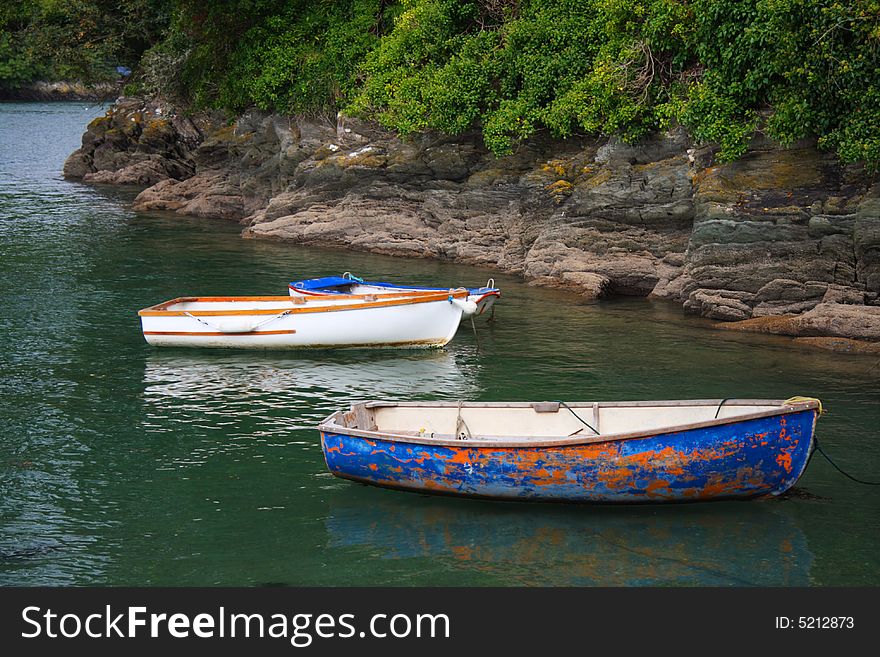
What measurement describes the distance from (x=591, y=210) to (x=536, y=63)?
470 cm

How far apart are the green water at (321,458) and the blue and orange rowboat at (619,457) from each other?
367 millimetres

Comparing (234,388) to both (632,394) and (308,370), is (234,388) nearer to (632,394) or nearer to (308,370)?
(308,370)

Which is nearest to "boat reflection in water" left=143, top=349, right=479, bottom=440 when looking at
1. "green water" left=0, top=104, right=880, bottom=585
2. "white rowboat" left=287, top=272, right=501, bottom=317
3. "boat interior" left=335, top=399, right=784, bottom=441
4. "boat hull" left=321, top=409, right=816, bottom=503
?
"green water" left=0, top=104, right=880, bottom=585

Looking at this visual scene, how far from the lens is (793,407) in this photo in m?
11.8

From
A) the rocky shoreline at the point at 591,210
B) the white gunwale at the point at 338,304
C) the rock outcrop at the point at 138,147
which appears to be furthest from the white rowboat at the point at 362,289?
the rock outcrop at the point at 138,147

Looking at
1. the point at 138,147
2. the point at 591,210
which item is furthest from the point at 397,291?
the point at 138,147

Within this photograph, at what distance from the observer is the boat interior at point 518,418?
44.1 ft

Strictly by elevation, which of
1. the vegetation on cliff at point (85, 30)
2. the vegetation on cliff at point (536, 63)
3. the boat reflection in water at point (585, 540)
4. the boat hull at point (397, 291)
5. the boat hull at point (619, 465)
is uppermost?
the vegetation on cliff at point (85, 30)

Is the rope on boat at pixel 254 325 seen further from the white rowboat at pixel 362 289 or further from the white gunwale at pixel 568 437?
the white gunwale at pixel 568 437

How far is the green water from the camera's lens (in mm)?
11359

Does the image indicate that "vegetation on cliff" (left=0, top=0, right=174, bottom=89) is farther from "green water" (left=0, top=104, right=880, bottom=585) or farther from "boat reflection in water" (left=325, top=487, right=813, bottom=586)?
"boat reflection in water" (left=325, top=487, right=813, bottom=586)

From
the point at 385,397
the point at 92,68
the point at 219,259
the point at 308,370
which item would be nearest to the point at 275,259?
the point at 219,259

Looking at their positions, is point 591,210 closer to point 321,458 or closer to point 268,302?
point 268,302

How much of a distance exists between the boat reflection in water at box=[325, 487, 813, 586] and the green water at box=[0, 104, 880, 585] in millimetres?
32
